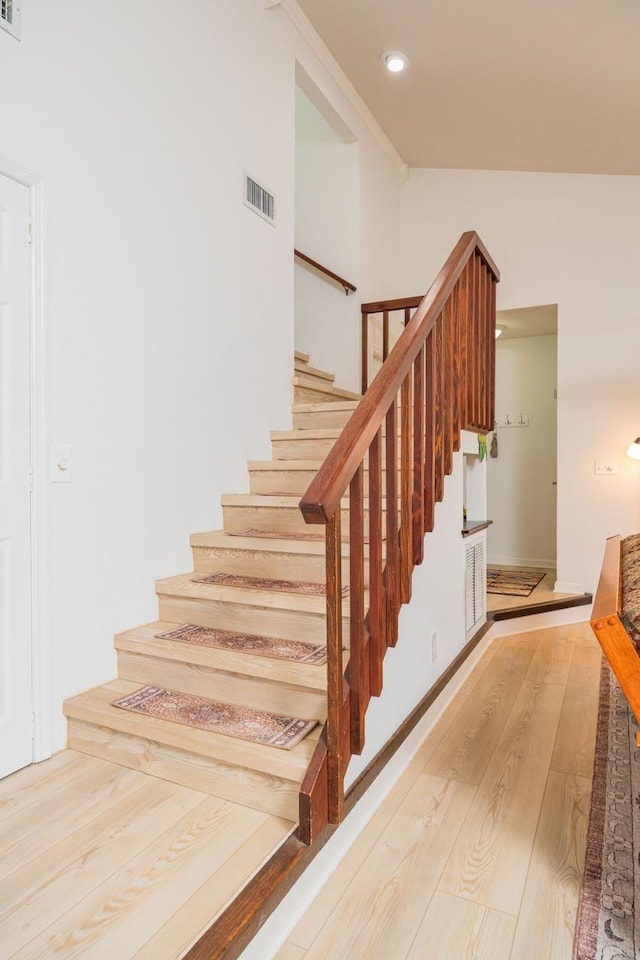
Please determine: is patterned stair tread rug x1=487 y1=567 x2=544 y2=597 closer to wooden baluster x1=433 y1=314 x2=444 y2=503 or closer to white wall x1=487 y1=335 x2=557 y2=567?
white wall x1=487 y1=335 x2=557 y2=567

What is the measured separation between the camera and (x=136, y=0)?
251 centimetres

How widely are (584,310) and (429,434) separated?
2.93 metres

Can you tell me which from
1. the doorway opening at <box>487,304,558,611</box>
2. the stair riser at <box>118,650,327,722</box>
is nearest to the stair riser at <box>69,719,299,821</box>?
the stair riser at <box>118,650,327,722</box>

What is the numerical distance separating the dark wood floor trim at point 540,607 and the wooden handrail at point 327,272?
109 inches

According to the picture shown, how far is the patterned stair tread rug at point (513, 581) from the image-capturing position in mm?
4637

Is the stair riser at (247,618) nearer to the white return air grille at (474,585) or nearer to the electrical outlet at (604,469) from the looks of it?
the white return air grille at (474,585)

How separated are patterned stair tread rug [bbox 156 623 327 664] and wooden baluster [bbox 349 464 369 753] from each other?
10.0 inches

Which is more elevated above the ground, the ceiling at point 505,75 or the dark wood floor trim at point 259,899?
the ceiling at point 505,75

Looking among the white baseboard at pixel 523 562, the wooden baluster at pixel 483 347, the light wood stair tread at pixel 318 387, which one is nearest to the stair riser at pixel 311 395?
the light wood stair tread at pixel 318 387

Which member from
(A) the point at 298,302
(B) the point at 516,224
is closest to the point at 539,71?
(B) the point at 516,224

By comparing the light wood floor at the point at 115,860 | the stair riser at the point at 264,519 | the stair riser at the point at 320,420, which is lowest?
the light wood floor at the point at 115,860

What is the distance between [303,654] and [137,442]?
3.80ft

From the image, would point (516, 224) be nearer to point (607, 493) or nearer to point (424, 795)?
point (607, 493)

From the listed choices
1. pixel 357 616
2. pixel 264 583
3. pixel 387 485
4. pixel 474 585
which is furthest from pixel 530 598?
pixel 357 616
